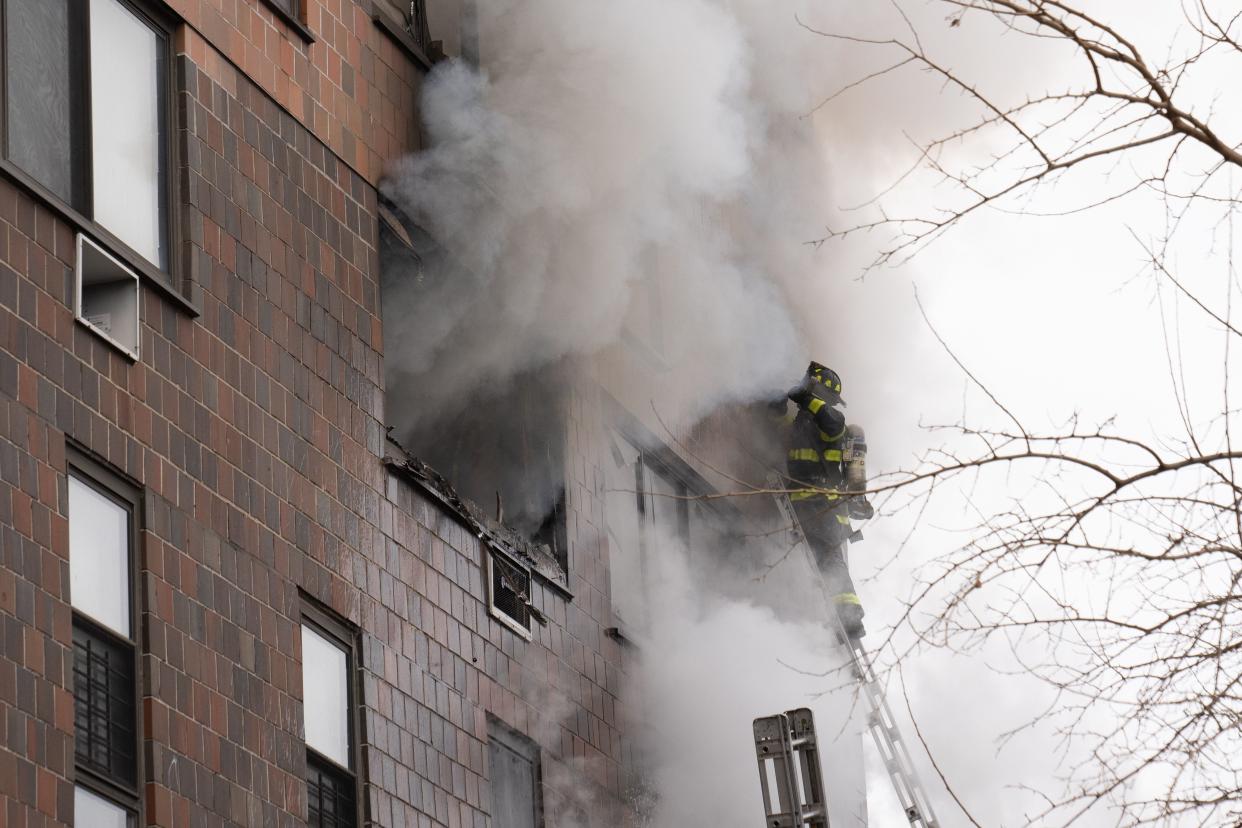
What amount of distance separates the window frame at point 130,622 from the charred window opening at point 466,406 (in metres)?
4.06

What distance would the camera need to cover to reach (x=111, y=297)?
32.1ft

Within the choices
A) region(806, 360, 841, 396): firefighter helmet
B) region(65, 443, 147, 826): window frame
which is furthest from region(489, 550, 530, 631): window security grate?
region(806, 360, 841, 396): firefighter helmet

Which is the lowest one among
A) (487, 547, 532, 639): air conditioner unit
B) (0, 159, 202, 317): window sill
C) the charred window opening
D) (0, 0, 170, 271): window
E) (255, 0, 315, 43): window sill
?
(487, 547, 532, 639): air conditioner unit

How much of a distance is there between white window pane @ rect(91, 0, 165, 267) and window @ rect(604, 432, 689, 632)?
511 centimetres

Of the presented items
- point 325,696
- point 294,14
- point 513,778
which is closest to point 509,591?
point 513,778

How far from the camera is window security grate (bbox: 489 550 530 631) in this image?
12.8 m

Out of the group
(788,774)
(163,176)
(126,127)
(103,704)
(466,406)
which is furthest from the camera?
(466,406)

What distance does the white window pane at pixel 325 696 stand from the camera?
10656mm

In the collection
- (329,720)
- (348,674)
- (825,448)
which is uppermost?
(825,448)

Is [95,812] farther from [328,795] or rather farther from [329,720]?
[329,720]

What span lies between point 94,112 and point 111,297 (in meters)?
0.84

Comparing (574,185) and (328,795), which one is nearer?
(328,795)

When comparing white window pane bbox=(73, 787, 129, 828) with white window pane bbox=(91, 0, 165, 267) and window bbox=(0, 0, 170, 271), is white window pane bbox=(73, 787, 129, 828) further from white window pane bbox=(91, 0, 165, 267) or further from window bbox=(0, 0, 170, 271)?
white window pane bbox=(91, 0, 165, 267)

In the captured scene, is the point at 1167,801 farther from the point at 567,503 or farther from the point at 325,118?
the point at 567,503
